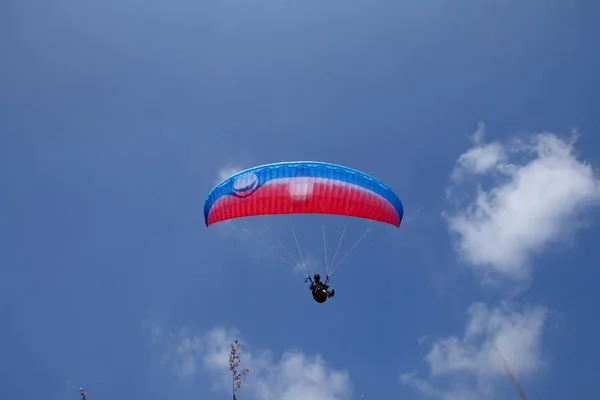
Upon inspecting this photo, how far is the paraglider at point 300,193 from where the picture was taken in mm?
22234

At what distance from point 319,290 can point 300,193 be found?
4849mm

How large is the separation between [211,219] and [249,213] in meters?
2.10

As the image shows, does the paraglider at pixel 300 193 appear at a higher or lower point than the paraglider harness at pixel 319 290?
higher

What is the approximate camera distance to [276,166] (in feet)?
72.9

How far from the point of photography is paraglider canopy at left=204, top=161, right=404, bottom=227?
72.9ft

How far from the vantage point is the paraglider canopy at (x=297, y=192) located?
22.2 metres

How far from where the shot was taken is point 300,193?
73.6 ft

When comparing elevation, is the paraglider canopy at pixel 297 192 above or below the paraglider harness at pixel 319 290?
above

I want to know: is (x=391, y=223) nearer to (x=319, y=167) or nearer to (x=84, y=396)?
(x=319, y=167)

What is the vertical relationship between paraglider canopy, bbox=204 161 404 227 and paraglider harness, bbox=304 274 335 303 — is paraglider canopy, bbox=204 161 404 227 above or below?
above

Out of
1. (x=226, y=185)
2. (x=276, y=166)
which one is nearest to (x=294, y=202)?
(x=276, y=166)

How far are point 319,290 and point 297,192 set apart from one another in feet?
16.1

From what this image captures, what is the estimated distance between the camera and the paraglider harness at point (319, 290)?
23.2 metres

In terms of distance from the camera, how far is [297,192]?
22.4 metres
